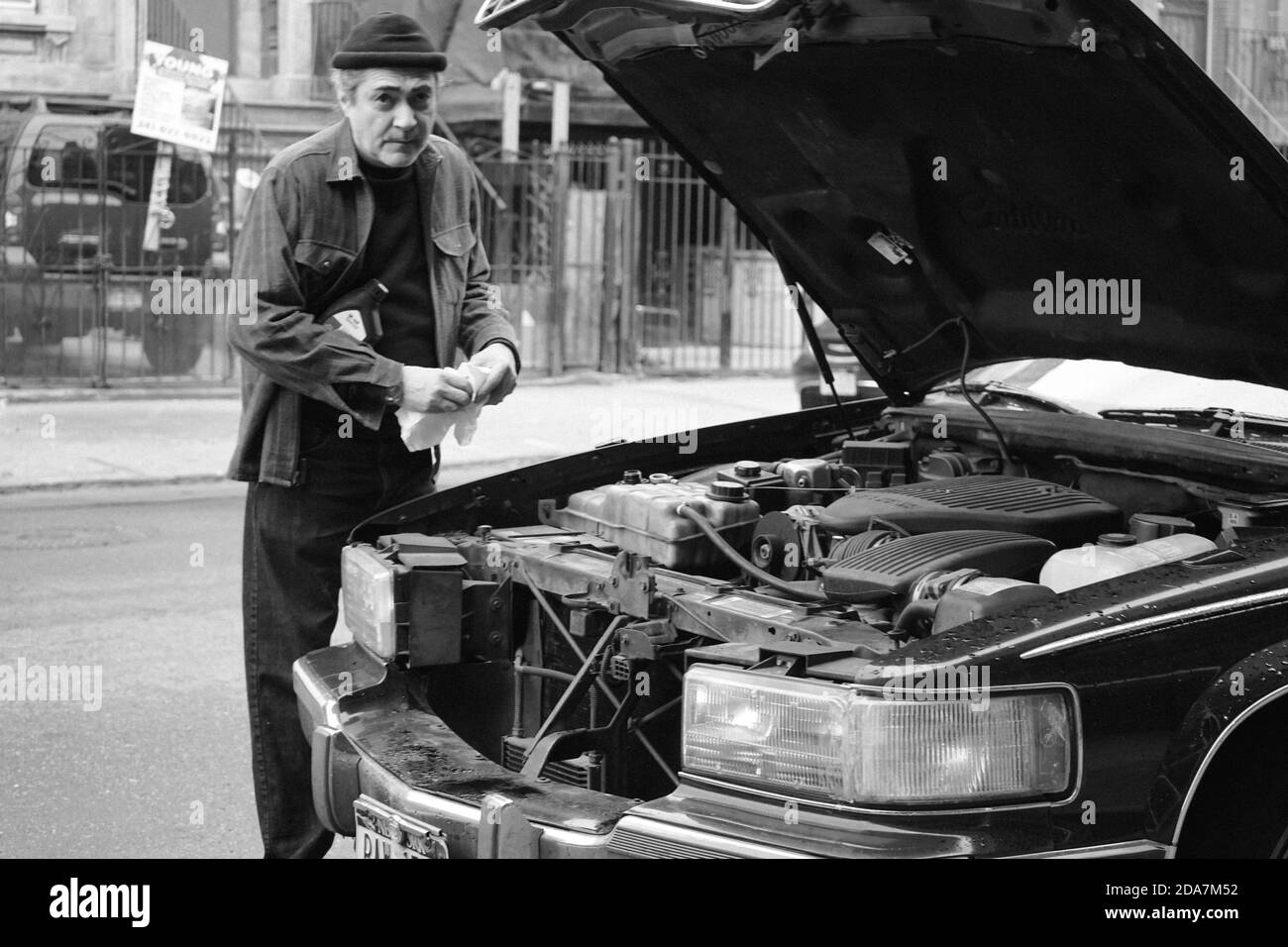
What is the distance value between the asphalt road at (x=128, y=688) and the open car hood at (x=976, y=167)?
84.2 inches

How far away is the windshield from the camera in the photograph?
3.60 metres

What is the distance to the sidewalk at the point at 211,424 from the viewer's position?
10.8 metres

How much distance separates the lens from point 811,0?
2.97 meters

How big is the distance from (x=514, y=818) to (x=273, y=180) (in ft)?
6.43

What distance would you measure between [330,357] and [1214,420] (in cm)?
205

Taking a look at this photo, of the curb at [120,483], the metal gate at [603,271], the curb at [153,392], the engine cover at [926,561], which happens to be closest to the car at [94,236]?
the curb at [153,392]

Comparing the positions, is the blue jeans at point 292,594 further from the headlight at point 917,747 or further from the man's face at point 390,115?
the headlight at point 917,747

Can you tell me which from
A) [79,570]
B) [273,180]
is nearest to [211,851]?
[273,180]

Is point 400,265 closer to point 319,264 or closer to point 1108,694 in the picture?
point 319,264

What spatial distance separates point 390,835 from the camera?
9.52 feet

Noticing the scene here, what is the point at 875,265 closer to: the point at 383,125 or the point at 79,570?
the point at 383,125

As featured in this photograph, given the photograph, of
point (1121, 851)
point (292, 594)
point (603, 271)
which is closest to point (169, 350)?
point (603, 271)

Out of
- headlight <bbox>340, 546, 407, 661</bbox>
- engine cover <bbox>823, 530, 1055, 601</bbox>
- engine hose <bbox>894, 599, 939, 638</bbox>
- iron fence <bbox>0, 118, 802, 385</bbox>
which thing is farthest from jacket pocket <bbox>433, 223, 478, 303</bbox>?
iron fence <bbox>0, 118, 802, 385</bbox>

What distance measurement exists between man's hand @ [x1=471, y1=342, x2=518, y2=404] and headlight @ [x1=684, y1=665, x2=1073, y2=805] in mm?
1737
